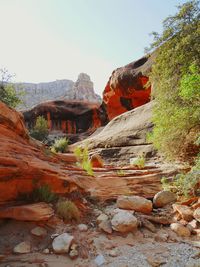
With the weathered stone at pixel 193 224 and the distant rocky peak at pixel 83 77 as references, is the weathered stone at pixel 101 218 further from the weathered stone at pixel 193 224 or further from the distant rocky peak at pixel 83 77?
the distant rocky peak at pixel 83 77

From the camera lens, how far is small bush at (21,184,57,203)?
18.3 ft

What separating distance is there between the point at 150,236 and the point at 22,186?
10.3 feet

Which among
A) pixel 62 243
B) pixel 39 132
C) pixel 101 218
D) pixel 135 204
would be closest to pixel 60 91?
pixel 39 132

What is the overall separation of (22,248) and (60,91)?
222ft

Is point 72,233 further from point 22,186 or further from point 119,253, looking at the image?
point 22,186

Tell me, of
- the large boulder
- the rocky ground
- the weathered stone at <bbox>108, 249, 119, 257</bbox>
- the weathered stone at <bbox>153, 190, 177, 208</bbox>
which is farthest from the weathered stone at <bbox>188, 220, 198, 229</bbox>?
the large boulder

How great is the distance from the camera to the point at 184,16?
9.67 metres

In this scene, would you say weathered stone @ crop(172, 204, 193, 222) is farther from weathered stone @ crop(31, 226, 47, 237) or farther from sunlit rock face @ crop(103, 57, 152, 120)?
sunlit rock face @ crop(103, 57, 152, 120)

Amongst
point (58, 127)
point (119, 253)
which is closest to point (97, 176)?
point (119, 253)

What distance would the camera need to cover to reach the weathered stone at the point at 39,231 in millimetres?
4875

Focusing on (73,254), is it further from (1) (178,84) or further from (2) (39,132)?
(2) (39,132)

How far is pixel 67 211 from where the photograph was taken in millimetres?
5574

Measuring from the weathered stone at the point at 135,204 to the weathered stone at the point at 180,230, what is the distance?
0.82 m

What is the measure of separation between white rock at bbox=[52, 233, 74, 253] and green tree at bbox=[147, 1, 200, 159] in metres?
4.88
